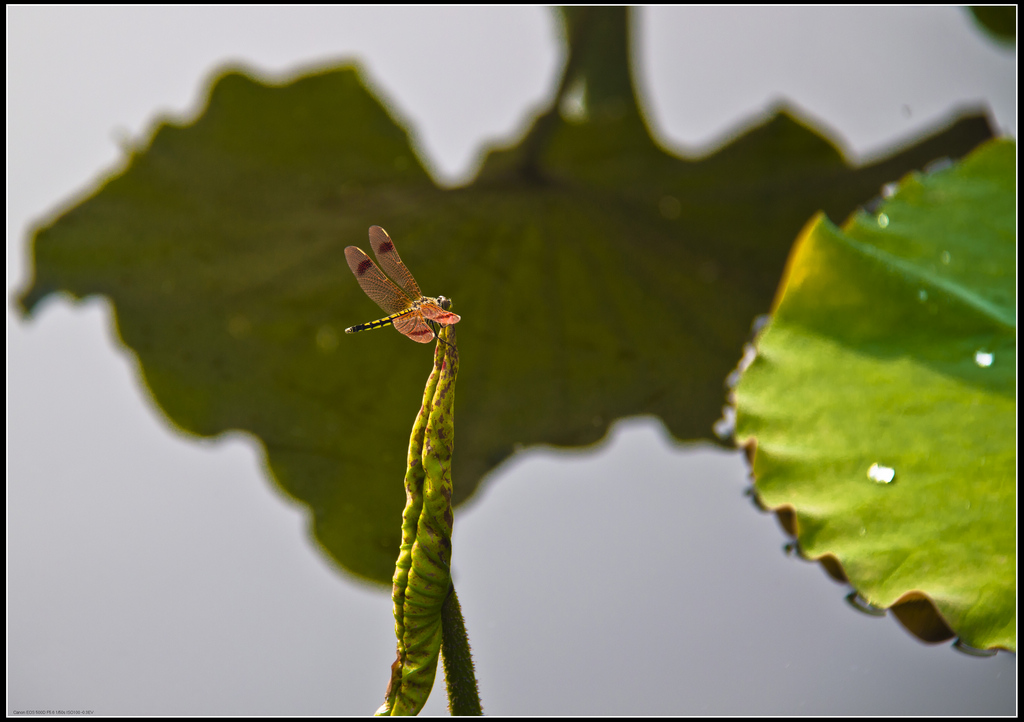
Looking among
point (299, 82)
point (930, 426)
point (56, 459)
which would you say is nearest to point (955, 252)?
point (930, 426)

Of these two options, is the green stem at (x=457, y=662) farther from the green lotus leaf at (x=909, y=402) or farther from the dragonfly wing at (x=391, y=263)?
the green lotus leaf at (x=909, y=402)

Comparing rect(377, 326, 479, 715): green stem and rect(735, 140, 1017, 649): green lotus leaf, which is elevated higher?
rect(377, 326, 479, 715): green stem

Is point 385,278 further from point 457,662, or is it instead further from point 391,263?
point 457,662

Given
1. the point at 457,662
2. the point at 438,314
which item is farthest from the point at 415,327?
the point at 457,662

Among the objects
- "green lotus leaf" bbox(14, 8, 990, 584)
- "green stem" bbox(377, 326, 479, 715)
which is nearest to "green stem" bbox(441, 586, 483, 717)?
"green stem" bbox(377, 326, 479, 715)

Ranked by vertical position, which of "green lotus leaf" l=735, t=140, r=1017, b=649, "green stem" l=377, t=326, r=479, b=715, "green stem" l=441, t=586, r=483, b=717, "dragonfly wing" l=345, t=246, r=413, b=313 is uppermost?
"dragonfly wing" l=345, t=246, r=413, b=313

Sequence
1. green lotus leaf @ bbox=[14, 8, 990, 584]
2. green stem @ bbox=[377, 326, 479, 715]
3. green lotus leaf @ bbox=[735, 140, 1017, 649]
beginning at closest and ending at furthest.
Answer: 1. green stem @ bbox=[377, 326, 479, 715]
2. green lotus leaf @ bbox=[735, 140, 1017, 649]
3. green lotus leaf @ bbox=[14, 8, 990, 584]

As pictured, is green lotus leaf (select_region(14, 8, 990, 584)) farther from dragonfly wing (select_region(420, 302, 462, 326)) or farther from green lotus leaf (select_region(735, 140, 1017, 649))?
dragonfly wing (select_region(420, 302, 462, 326))

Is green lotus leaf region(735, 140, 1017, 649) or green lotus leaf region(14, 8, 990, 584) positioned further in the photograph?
green lotus leaf region(14, 8, 990, 584)
